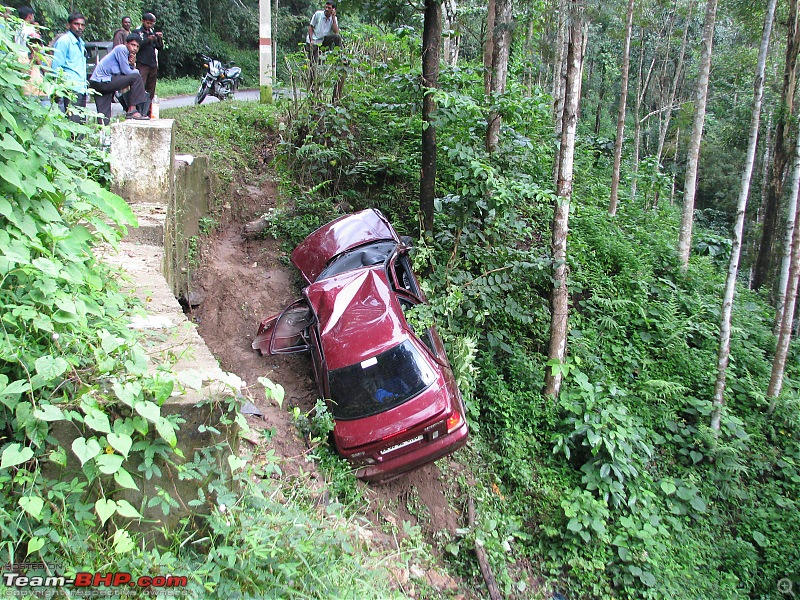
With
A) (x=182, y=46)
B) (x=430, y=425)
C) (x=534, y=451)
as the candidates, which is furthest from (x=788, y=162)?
(x=182, y=46)

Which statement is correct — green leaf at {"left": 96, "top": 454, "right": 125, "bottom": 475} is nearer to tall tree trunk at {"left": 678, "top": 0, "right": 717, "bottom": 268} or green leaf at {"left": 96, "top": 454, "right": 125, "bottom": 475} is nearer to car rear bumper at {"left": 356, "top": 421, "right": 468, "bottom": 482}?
car rear bumper at {"left": 356, "top": 421, "right": 468, "bottom": 482}

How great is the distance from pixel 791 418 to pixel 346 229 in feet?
23.0

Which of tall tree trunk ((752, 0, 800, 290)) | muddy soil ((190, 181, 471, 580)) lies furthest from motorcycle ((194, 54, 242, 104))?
tall tree trunk ((752, 0, 800, 290))

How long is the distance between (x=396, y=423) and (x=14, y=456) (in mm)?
3294

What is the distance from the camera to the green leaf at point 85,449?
2.50 meters

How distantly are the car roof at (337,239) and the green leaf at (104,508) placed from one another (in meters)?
4.71

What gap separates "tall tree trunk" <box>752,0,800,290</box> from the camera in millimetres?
10086

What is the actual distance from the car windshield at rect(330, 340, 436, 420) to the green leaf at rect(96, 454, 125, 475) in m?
2.98

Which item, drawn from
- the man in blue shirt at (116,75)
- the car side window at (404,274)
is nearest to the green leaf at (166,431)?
the car side window at (404,274)

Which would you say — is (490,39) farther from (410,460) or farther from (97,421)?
(97,421)

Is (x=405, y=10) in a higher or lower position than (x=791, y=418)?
higher

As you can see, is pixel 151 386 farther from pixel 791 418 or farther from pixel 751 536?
pixel 791 418

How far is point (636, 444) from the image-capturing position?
276 inches

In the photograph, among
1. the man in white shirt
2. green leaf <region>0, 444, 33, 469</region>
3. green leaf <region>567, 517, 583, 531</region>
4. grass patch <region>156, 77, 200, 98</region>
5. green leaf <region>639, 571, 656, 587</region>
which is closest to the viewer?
green leaf <region>0, 444, 33, 469</region>
